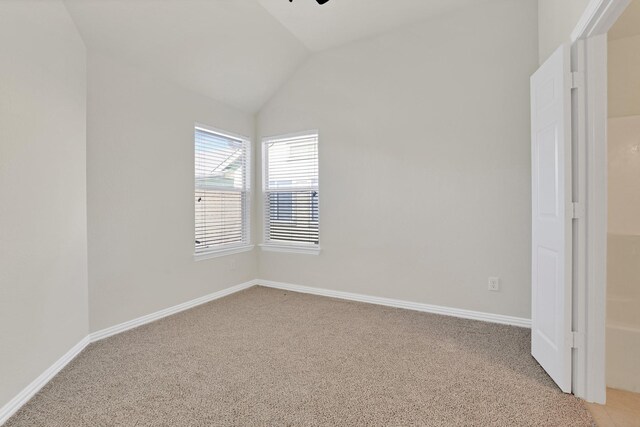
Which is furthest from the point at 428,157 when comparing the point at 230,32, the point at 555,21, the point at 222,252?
the point at 222,252

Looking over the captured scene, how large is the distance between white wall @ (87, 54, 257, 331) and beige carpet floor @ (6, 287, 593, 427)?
40 cm

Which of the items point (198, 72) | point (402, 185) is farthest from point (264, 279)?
point (198, 72)

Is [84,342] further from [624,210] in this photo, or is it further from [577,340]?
[624,210]

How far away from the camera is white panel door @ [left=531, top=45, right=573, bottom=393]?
5.84 ft

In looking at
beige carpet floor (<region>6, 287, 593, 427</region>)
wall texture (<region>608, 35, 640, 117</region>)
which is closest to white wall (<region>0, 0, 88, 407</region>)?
beige carpet floor (<region>6, 287, 593, 427</region>)

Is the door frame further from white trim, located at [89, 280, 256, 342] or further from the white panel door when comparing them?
white trim, located at [89, 280, 256, 342]

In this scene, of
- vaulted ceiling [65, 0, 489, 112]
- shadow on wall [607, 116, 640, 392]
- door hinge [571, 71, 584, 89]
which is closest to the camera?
door hinge [571, 71, 584, 89]

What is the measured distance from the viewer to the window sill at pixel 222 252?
3521 millimetres

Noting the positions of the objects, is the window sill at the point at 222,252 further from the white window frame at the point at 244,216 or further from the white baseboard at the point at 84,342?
the white baseboard at the point at 84,342

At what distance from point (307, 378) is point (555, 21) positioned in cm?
296

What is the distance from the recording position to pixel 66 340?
2223 mm

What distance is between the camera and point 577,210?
1754 millimetres

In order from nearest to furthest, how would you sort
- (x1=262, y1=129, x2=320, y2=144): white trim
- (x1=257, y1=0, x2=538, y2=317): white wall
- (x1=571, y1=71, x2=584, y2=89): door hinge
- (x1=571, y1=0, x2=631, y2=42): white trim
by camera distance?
(x1=571, y1=0, x2=631, y2=42): white trim, (x1=571, y1=71, x2=584, y2=89): door hinge, (x1=257, y1=0, x2=538, y2=317): white wall, (x1=262, y1=129, x2=320, y2=144): white trim

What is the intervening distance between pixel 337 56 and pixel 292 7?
0.82 meters
